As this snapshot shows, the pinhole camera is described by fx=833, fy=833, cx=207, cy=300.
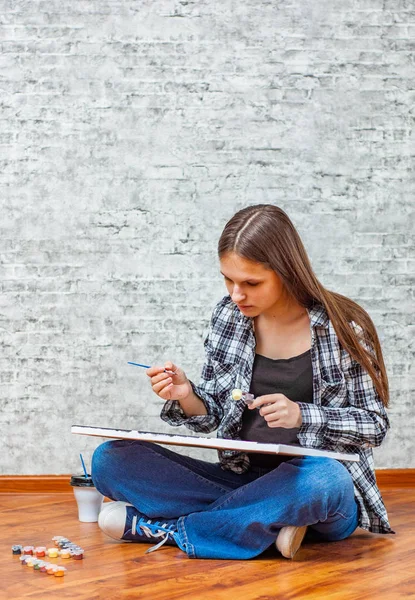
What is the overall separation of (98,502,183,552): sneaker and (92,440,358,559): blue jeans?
0.9 inches

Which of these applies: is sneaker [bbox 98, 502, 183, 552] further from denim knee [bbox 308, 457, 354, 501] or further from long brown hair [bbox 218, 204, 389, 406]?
long brown hair [bbox 218, 204, 389, 406]

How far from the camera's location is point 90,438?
3.12 metres

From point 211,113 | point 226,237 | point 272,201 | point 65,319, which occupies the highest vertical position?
point 211,113

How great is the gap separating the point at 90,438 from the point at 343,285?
1.12 m

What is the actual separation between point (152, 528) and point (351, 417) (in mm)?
579

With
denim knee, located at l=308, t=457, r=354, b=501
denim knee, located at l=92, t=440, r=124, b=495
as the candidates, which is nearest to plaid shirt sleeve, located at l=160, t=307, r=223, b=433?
denim knee, located at l=92, t=440, r=124, b=495

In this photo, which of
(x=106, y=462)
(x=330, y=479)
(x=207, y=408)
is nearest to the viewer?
(x=330, y=479)

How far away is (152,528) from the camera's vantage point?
6.97 feet

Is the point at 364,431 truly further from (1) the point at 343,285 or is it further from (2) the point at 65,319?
(2) the point at 65,319

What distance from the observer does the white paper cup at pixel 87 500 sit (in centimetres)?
250

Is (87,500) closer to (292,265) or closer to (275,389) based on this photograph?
(275,389)

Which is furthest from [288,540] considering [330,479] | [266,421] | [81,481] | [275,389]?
[81,481]

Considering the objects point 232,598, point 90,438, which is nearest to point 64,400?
point 90,438

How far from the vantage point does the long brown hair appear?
205cm
